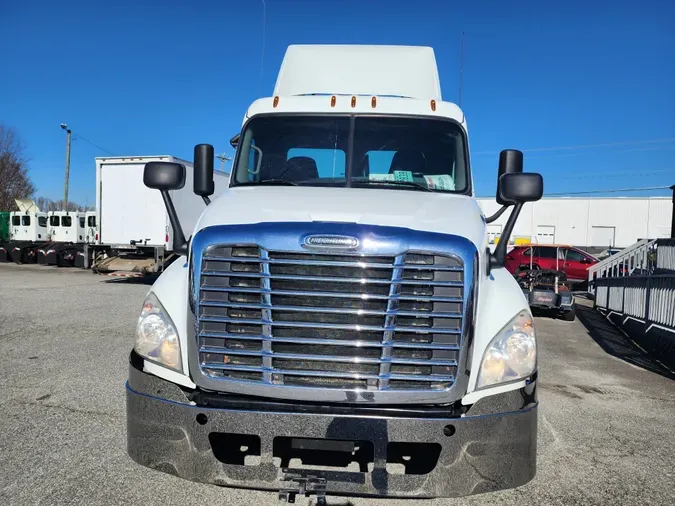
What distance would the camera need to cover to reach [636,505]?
361cm

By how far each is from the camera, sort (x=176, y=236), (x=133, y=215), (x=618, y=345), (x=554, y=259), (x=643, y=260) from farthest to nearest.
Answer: (x=554, y=259) < (x=133, y=215) < (x=643, y=260) < (x=618, y=345) < (x=176, y=236)

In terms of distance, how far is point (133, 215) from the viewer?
18359mm

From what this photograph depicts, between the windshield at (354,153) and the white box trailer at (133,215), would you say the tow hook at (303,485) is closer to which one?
the windshield at (354,153)

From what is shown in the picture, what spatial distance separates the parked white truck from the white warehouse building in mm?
42414

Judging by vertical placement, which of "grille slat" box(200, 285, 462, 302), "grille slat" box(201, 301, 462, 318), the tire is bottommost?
the tire

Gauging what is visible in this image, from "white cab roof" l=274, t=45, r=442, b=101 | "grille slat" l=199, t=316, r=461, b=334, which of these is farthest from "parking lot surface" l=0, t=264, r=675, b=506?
"white cab roof" l=274, t=45, r=442, b=101

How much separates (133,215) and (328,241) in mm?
16984

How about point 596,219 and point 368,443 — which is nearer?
point 368,443

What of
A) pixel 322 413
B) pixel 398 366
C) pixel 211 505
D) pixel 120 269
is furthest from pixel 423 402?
pixel 120 269

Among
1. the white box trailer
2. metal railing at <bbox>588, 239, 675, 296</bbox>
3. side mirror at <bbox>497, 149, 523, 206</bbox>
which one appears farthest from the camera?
the white box trailer

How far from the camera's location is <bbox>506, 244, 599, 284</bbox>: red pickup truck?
68.6 ft

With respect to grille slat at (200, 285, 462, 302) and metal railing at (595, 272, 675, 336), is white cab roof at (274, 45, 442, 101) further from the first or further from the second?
metal railing at (595, 272, 675, 336)

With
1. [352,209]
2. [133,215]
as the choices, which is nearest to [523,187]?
[352,209]

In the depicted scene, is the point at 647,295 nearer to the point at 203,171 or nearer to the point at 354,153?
the point at 354,153
